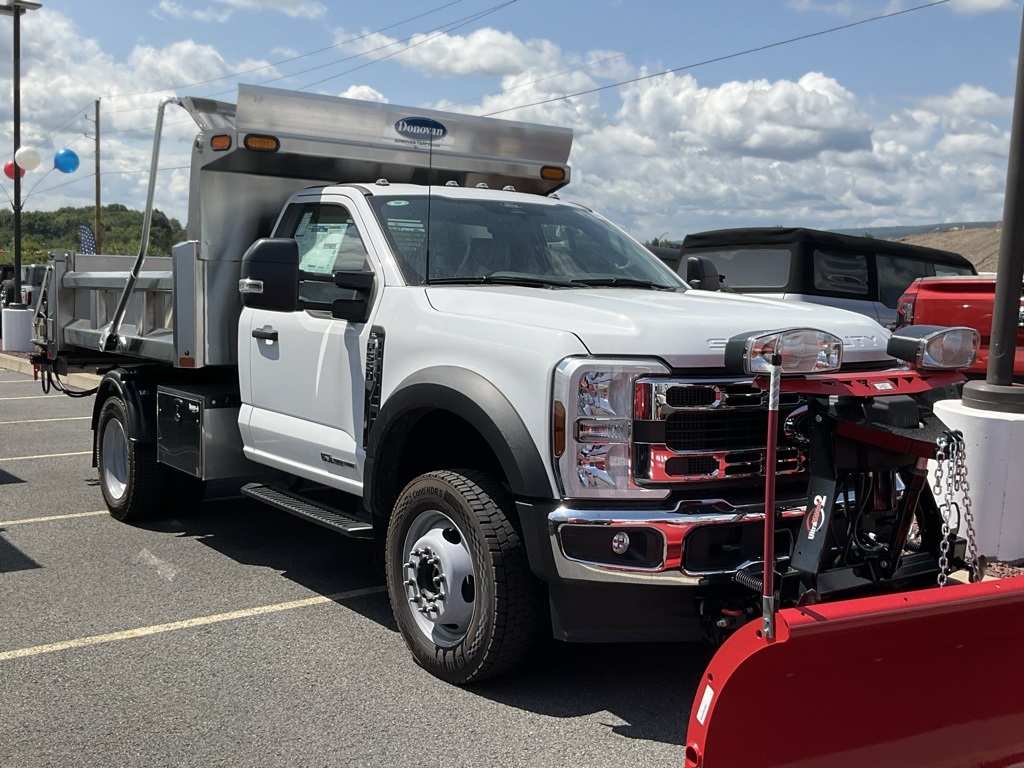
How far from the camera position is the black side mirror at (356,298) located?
16.9 ft

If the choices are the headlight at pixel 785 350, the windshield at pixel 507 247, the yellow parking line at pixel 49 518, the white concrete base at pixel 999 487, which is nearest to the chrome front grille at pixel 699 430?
the headlight at pixel 785 350

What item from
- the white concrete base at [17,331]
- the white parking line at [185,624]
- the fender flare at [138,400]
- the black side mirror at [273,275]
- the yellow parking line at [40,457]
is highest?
the black side mirror at [273,275]

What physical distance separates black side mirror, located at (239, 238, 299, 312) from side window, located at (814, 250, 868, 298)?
6.94 m

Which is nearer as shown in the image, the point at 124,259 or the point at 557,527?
the point at 557,527

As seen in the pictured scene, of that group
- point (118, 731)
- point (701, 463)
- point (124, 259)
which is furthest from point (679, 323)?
point (124, 259)

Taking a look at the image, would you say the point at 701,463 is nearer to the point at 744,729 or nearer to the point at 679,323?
the point at 679,323

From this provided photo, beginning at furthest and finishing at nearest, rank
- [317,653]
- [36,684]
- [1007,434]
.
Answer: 1. [1007,434]
2. [317,653]
3. [36,684]

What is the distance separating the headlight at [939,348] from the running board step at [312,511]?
257cm

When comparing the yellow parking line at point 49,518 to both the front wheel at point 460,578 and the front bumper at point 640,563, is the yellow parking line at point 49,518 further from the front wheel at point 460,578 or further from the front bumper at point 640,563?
the front bumper at point 640,563

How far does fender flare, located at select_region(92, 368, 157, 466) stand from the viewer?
23.2 ft

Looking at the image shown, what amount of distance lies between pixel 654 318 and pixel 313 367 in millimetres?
2143

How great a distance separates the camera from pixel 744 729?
3.14m

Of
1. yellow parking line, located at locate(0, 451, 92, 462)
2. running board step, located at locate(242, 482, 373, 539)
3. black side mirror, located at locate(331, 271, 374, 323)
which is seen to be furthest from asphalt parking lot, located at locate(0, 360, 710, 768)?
yellow parking line, located at locate(0, 451, 92, 462)

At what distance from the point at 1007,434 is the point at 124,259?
6.74 meters
